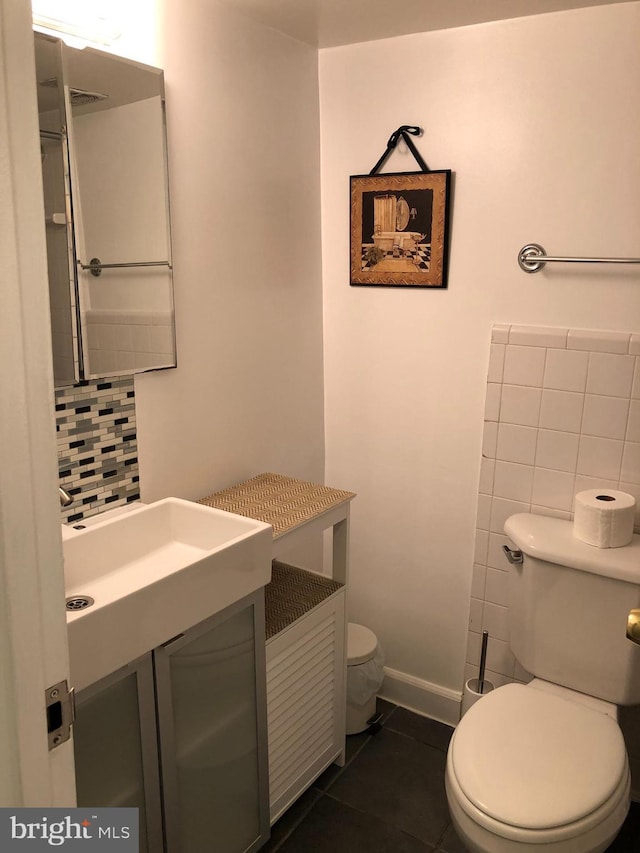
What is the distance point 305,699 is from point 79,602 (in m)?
0.87

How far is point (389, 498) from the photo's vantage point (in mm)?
2527

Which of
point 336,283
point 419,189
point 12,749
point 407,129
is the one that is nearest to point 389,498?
point 336,283

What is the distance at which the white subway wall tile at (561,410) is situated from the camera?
2.07 metres

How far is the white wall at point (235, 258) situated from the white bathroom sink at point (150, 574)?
0.61ft

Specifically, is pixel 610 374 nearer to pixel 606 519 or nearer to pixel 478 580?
pixel 606 519

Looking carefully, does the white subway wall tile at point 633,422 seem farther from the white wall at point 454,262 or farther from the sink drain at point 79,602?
the sink drain at point 79,602

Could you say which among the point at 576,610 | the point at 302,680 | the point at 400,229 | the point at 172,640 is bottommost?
the point at 302,680

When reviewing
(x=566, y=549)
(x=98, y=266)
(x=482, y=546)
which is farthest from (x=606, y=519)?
(x=98, y=266)

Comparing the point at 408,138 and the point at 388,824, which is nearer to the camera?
the point at 388,824

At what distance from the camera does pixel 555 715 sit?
1.78 m

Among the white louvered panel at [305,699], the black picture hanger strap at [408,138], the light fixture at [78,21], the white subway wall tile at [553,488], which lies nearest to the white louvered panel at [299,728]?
the white louvered panel at [305,699]

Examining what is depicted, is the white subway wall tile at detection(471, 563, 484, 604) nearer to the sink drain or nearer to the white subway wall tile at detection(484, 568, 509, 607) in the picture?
the white subway wall tile at detection(484, 568, 509, 607)

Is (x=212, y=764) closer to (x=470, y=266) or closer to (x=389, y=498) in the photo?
(x=389, y=498)

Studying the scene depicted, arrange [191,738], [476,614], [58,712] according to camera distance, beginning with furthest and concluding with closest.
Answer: [476,614] < [191,738] < [58,712]
